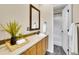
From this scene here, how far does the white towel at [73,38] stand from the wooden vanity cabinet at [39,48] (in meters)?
0.34

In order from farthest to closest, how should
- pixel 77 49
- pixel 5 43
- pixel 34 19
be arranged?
pixel 34 19 < pixel 77 49 < pixel 5 43

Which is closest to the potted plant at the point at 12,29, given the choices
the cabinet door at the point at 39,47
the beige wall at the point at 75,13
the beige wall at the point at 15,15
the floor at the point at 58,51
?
the beige wall at the point at 15,15

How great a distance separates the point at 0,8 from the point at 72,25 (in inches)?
38.4

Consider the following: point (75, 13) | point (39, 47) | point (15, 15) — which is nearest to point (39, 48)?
point (39, 47)

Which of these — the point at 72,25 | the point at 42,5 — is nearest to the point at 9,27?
the point at 42,5

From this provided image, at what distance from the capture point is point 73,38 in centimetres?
153

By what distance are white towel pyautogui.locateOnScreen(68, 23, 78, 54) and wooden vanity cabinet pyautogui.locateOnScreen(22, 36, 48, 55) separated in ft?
1.13

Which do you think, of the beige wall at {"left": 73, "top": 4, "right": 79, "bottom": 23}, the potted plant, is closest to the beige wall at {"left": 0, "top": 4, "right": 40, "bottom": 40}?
the potted plant

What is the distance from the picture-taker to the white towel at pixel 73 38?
1508 mm

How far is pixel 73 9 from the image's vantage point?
4.96 feet

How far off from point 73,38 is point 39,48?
0.49 meters

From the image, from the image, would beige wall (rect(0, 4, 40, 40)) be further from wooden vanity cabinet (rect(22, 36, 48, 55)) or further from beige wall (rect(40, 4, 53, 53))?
wooden vanity cabinet (rect(22, 36, 48, 55))
